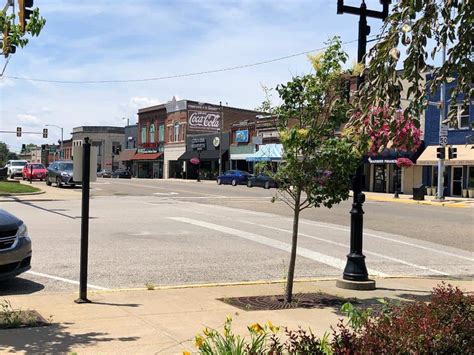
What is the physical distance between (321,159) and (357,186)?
1.75 meters

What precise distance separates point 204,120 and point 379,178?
35.4 m

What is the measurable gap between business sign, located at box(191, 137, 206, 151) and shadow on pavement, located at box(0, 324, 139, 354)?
63435 mm

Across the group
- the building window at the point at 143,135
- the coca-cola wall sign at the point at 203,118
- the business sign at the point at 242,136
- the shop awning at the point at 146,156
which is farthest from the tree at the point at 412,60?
the building window at the point at 143,135

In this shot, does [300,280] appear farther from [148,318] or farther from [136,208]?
[136,208]

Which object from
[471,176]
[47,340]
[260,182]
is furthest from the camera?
[260,182]

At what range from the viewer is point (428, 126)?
131ft

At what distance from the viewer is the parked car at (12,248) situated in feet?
24.7

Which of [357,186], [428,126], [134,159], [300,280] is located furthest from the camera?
[134,159]

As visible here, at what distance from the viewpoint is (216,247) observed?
12586 mm

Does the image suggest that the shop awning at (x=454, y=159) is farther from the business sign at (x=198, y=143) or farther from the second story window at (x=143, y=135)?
the second story window at (x=143, y=135)

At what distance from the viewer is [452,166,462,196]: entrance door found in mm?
37625

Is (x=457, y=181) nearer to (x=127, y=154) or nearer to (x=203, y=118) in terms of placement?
(x=203, y=118)

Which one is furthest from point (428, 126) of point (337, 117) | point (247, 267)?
point (337, 117)

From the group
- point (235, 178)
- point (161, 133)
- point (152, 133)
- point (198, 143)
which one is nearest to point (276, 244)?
point (235, 178)
